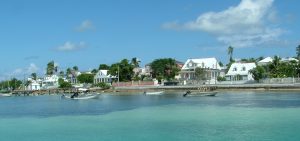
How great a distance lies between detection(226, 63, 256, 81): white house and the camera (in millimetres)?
123125

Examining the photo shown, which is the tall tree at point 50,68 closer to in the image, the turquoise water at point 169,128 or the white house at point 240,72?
the white house at point 240,72

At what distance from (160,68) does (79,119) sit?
84.8m

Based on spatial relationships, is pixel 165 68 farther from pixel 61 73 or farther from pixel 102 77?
pixel 61 73

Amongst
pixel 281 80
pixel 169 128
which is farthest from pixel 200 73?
pixel 169 128

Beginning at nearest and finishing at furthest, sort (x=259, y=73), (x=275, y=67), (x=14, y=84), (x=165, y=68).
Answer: (x=259, y=73), (x=275, y=67), (x=165, y=68), (x=14, y=84)

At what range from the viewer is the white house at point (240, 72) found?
123125 mm

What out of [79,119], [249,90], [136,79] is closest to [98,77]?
[136,79]

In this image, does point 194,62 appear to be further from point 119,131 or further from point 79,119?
point 119,131

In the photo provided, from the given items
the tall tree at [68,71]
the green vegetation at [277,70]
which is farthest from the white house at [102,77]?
the green vegetation at [277,70]

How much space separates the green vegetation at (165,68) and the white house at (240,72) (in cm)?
1614

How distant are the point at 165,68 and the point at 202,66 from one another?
35.8 ft

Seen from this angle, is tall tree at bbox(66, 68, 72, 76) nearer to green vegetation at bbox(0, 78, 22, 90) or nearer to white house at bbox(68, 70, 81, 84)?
white house at bbox(68, 70, 81, 84)

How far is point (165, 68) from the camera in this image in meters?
134

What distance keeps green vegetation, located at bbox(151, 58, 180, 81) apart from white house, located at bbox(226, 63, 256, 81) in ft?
53.0
